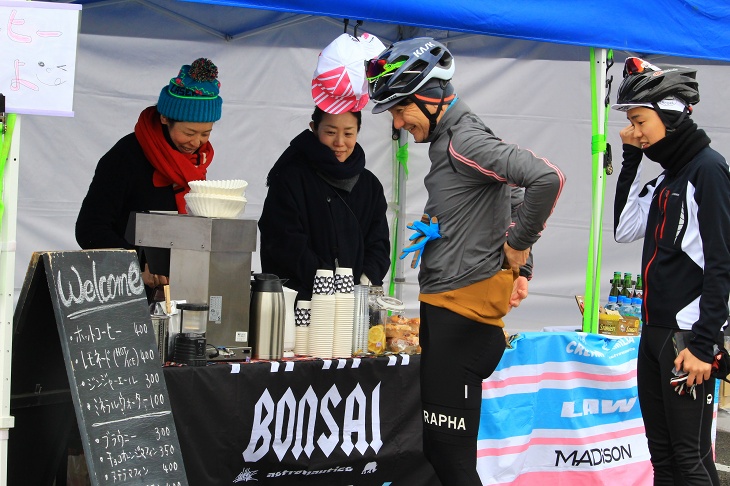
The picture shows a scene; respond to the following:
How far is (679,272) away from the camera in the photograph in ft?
10.7

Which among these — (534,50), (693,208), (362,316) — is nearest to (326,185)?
(362,316)

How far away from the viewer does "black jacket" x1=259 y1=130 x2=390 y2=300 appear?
412 cm

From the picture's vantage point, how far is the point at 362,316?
Result: 12.8 feet

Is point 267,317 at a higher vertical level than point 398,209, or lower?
lower

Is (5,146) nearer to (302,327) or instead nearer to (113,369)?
(113,369)

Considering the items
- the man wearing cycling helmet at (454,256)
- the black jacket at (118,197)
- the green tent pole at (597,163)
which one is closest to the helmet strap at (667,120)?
the man wearing cycling helmet at (454,256)

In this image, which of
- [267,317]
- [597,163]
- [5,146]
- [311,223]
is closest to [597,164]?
[597,163]

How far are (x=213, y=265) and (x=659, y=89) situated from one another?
1.82m

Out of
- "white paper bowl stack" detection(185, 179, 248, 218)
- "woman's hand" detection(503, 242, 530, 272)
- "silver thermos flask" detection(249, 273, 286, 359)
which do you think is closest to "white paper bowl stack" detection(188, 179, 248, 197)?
"white paper bowl stack" detection(185, 179, 248, 218)

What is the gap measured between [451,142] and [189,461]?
1.60 m

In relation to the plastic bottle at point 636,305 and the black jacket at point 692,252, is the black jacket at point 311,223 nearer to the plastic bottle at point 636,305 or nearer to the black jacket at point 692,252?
the black jacket at point 692,252

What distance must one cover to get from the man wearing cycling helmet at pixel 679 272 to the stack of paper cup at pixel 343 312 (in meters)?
1.20

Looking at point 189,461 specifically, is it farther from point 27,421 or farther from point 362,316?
point 362,316

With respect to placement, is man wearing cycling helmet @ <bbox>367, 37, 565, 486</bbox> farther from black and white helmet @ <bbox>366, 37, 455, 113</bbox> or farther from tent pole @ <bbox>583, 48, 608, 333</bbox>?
tent pole @ <bbox>583, 48, 608, 333</bbox>
